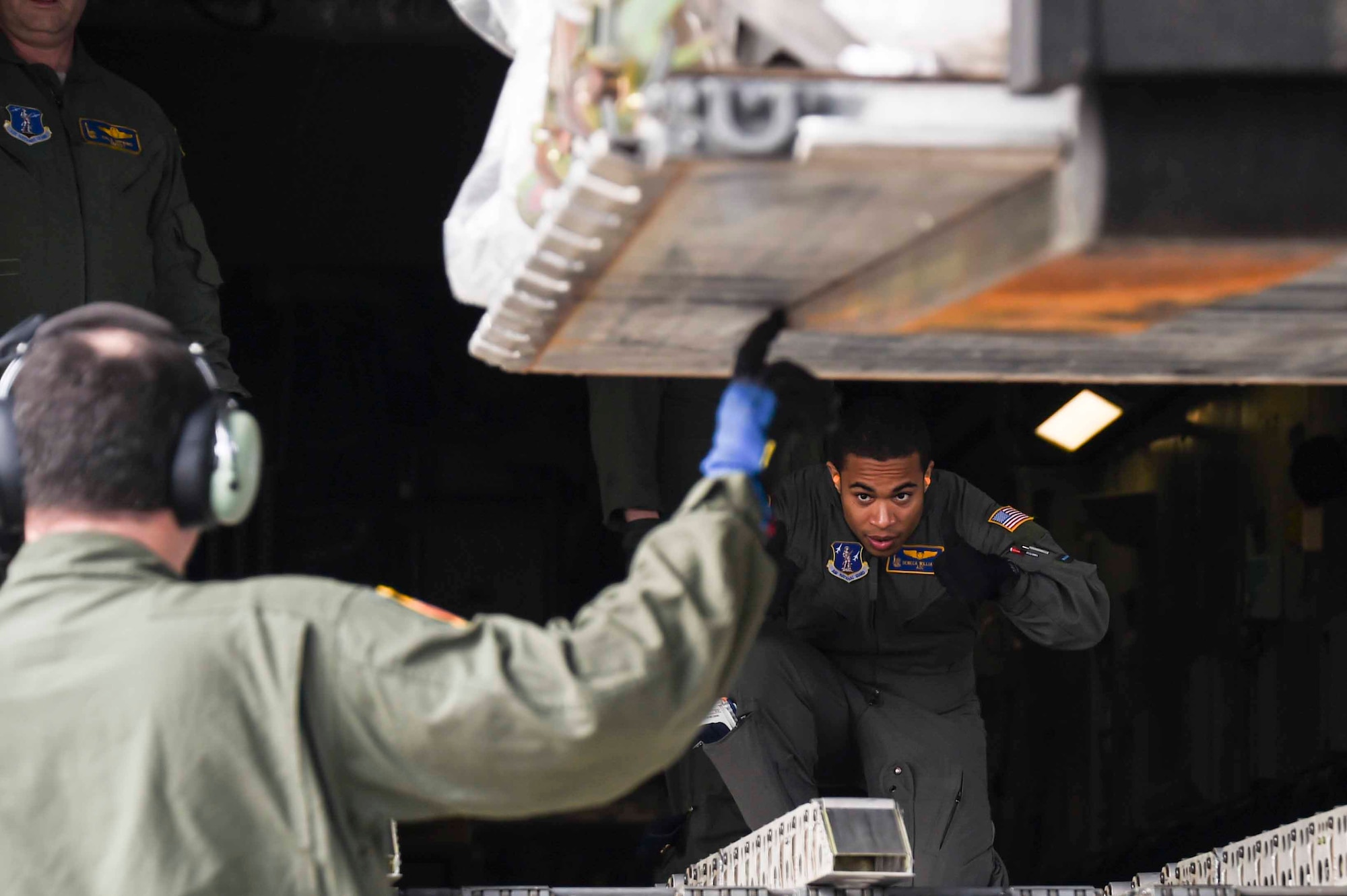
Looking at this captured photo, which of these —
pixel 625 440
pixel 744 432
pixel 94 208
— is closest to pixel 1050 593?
pixel 625 440

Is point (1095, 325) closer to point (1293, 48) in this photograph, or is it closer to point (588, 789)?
point (1293, 48)

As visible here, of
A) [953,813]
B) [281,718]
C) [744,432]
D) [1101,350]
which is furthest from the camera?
[953,813]

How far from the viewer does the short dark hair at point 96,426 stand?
6.33ft

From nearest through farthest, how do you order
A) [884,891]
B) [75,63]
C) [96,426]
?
[96,426] < [884,891] < [75,63]

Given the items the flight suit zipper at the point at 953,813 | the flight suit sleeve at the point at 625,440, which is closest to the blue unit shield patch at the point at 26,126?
the flight suit sleeve at the point at 625,440

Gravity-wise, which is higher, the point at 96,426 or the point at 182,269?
the point at 182,269

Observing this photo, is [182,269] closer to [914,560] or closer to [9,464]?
[914,560]

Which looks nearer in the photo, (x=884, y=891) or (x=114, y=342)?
(x=114, y=342)

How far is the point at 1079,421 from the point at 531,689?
586 centimetres

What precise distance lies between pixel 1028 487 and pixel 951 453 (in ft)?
1.25

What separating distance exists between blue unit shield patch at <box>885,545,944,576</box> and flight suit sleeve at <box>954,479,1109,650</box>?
0.12 metres

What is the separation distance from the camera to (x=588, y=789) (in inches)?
75.5

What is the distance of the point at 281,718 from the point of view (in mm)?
1814

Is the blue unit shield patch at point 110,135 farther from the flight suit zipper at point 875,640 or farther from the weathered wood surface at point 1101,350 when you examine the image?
the flight suit zipper at point 875,640
